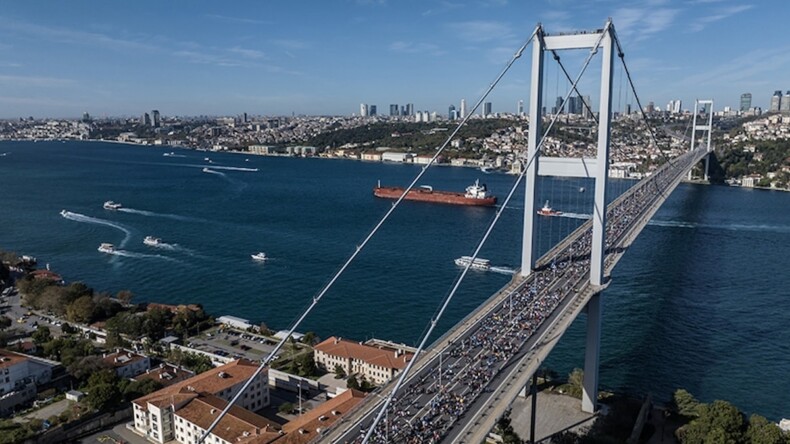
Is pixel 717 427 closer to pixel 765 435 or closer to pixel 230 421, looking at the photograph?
pixel 765 435

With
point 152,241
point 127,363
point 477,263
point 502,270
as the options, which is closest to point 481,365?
point 127,363

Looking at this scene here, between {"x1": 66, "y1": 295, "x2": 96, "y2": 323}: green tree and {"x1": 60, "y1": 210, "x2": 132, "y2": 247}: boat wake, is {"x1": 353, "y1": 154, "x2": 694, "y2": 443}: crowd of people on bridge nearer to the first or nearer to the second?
{"x1": 66, "y1": 295, "x2": 96, "y2": 323}: green tree

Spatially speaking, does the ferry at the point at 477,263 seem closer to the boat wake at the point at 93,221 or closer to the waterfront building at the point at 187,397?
the waterfront building at the point at 187,397

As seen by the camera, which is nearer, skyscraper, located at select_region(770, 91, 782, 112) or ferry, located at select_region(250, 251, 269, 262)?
ferry, located at select_region(250, 251, 269, 262)

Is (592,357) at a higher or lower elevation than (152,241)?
higher

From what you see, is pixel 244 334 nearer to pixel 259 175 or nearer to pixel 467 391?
pixel 467 391

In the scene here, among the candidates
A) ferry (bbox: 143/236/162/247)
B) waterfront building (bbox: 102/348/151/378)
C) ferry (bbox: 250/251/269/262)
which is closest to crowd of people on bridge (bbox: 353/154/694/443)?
waterfront building (bbox: 102/348/151/378)
